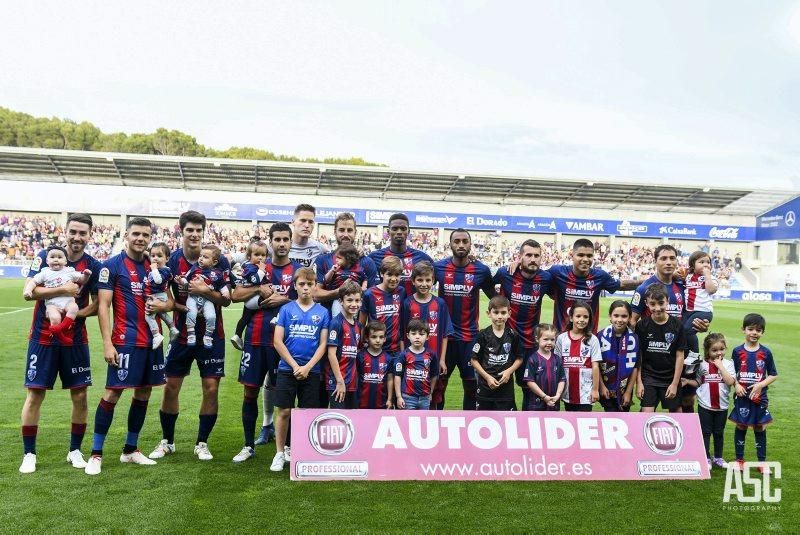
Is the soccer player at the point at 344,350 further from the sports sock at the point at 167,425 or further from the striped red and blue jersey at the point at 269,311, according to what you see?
the sports sock at the point at 167,425

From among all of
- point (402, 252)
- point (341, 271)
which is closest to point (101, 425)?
point (341, 271)

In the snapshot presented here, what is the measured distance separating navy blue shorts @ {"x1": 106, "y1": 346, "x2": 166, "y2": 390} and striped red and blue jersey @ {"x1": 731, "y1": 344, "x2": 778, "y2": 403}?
201 inches

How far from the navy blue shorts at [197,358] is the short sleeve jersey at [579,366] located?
3.09 meters

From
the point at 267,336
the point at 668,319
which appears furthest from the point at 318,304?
the point at 668,319

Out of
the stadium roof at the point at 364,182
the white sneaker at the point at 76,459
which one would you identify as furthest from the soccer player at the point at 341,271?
the stadium roof at the point at 364,182

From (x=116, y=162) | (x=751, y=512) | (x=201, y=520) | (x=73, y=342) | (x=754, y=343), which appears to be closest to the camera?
(x=201, y=520)

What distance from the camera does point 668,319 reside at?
5.71 metres

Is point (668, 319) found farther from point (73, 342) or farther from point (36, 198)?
point (36, 198)

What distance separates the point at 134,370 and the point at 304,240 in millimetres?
2029

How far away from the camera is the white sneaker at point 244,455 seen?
214 inches

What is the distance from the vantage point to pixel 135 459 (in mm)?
5285

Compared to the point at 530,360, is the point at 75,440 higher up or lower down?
lower down

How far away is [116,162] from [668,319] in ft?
130

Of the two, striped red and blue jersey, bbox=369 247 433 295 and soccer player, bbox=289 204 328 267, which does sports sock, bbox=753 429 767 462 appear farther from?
soccer player, bbox=289 204 328 267
